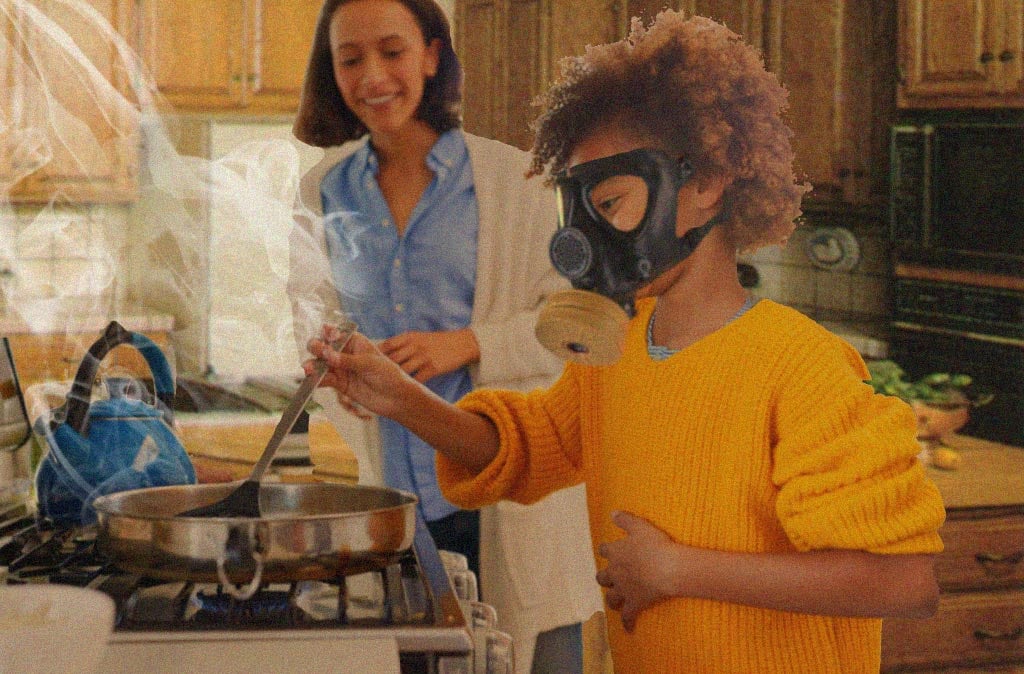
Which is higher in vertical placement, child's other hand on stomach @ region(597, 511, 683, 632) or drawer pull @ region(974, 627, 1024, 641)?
child's other hand on stomach @ region(597, 511, 683, 632)

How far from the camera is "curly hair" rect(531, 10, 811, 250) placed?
105 cm

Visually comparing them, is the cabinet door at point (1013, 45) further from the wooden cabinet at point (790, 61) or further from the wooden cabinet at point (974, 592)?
the wooden cabinet at point (974, 592)

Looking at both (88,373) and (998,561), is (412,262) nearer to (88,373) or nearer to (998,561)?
(88,373)

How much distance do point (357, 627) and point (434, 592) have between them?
0.10 meters

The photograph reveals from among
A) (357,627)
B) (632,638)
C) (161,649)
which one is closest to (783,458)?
(632,638)

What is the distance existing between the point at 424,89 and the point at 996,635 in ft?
4.14

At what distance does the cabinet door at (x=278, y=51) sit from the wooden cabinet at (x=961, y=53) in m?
1.09

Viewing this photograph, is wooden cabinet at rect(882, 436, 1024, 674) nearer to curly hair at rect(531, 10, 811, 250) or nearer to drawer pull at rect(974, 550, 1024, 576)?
drawer pull at rect(974, 550, 1024, 576)

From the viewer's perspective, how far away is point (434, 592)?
33.8 inches

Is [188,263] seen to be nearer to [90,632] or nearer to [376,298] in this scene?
[376,298]

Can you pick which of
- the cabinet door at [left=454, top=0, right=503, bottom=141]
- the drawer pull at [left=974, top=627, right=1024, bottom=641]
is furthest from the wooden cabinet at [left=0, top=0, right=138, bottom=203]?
the drawer pull at [left=974, top=627, right=1024, bottom=641]

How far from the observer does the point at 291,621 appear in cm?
79

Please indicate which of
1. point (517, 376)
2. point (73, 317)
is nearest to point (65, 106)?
point (73, 317)

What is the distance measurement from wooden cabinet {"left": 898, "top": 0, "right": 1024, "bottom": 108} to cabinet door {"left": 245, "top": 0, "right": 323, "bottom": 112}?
3.58 ft
